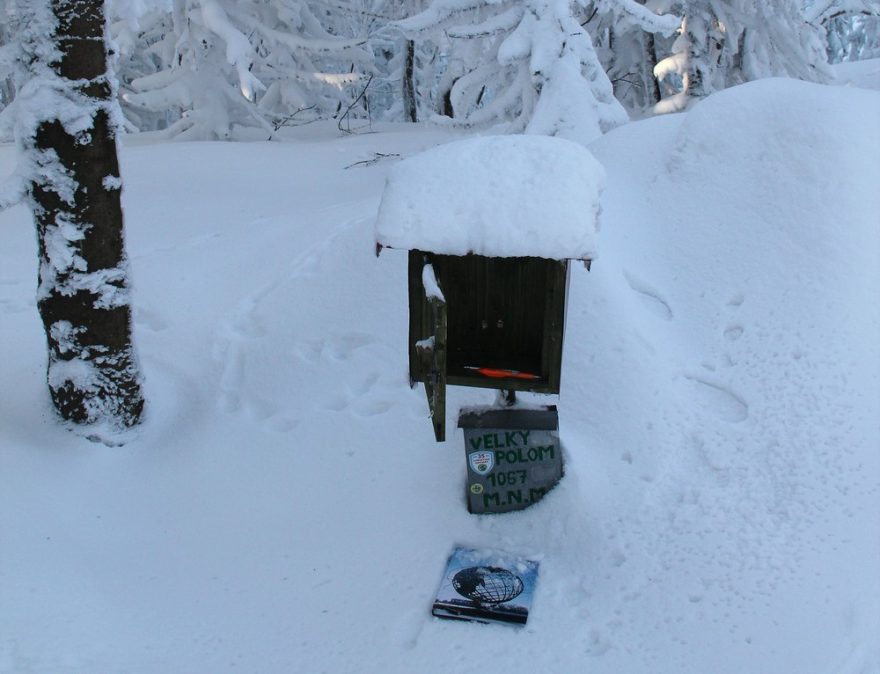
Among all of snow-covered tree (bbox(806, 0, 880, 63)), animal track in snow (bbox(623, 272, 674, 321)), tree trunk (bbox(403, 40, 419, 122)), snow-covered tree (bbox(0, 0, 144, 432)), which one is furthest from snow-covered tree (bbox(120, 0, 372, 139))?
snow-covered tree (bbox(806, 0, 880, 63))

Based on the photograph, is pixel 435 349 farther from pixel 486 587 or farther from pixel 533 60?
pixel 533 60

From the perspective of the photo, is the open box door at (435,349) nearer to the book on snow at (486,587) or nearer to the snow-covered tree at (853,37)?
the book on snow at (486,587)

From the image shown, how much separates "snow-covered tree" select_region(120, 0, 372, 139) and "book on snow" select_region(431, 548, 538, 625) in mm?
9829

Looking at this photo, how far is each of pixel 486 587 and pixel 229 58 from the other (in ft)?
33.9

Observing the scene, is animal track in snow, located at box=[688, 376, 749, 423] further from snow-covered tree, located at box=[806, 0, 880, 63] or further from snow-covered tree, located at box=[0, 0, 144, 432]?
snow-covered tree, located at box=[806, 0, 880, 63]

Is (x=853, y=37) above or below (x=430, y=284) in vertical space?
above

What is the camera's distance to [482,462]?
13.9 ft

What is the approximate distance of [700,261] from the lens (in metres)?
5.64

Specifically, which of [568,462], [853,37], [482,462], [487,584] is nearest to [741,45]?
[568,462]

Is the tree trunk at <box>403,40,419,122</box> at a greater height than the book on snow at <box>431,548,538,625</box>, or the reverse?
the tree trunk at <box>403,40,419,122</box>

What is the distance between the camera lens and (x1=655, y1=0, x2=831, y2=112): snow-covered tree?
11.4m

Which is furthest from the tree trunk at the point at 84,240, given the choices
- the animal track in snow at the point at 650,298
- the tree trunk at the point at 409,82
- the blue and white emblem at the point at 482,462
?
the tree trunk at the point at 409,82

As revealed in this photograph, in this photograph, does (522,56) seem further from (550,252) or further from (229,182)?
(550,252)

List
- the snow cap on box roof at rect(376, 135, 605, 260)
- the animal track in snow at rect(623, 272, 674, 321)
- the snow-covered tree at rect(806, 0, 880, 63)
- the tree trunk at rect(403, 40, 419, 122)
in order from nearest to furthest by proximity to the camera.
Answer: the snow cap on box roof at rect(376, 135, 605, 260)
the animal track in snow at rect(623, 272, 674, 321)
the tree trunk at rect(403, 40, 419, 122)
the snow-covered tree at rect(806, 0, 880, 63)
